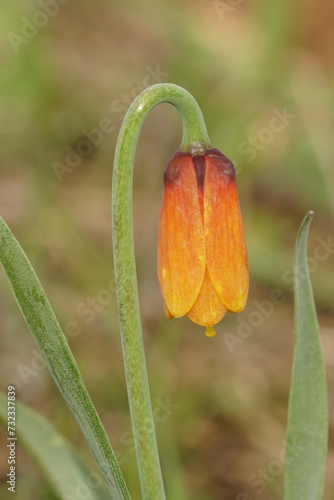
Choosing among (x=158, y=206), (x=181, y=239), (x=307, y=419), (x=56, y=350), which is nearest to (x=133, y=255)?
(x=181, y=239)

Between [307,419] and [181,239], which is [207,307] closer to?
[181,239]

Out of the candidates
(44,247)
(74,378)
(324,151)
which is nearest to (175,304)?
(74,378)

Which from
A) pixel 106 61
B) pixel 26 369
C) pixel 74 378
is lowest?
pixel 74 378

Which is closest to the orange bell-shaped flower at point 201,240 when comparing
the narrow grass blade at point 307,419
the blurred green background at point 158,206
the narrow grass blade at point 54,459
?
the narrow grass blade at point 307,419

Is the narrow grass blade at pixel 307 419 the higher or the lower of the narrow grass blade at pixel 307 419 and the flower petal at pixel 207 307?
the lower

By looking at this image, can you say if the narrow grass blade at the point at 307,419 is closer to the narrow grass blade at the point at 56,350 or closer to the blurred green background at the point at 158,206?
the narrow grass blade at the point at 56,350

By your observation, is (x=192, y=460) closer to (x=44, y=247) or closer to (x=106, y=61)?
(x=44, y=247)

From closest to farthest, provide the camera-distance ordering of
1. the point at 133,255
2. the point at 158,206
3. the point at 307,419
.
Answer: the point at 133,255, the point at 307,419, the point at 158,206
